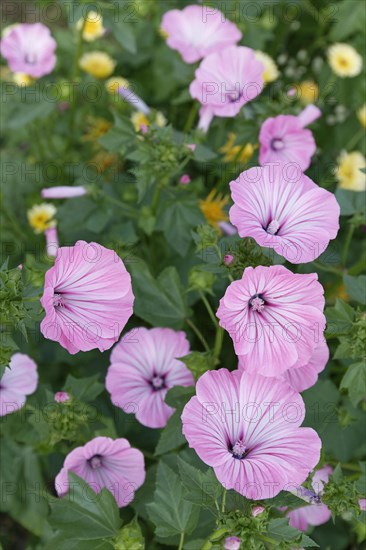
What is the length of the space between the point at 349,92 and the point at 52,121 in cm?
126

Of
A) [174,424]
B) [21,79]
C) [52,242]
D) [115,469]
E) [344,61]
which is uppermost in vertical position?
[344,61]

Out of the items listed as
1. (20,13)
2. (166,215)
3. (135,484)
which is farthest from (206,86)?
(20,13)

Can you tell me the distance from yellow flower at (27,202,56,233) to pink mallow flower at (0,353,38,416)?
2.19ft

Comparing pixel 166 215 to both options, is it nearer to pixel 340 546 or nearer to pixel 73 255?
pixel 73 255

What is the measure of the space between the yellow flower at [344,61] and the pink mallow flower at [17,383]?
1.78 meters

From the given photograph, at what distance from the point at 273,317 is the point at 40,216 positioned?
123 cm

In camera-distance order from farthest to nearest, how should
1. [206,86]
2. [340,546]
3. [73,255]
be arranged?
1. [340,546]
2. [206,86]
3. [73,255]

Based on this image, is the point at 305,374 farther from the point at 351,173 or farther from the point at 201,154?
the point at 351,173

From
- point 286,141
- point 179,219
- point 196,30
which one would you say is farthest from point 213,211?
point 196,30

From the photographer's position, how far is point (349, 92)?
2799 mm

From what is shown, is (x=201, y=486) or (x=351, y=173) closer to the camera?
(x=201, y=486)

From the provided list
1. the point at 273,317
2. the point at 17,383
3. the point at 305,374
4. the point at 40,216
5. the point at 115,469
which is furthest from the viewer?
the point at 40,216

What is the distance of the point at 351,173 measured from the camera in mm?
2475

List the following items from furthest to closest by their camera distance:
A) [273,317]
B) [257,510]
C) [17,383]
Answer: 1. [17,383]
2. [273,317]
3. [257,510]
